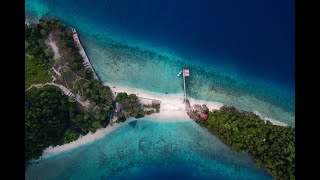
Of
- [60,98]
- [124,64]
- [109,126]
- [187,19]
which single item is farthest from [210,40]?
[60,98]

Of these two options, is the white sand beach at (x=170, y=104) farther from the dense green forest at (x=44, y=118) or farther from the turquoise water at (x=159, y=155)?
the dense green forest at (x=44, y=118)

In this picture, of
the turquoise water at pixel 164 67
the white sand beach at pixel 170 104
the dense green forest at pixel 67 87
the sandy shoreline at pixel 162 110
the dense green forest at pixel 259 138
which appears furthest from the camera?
the turquoise water at pixel 164 67

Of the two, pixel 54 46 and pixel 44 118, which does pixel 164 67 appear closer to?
pixel 54 46

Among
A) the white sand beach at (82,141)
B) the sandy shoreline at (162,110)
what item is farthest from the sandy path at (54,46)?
the white sand beach at (82,141)

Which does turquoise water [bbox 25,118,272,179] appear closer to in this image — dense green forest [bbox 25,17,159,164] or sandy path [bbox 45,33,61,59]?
dense green forest [bbox 25,17,159,164]

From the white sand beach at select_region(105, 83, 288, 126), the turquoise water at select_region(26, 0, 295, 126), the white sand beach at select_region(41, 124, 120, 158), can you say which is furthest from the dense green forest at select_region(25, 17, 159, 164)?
the turquoise water at select_region(26, 0, 295, 126)

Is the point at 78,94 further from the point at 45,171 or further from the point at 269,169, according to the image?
the point at 269,169
